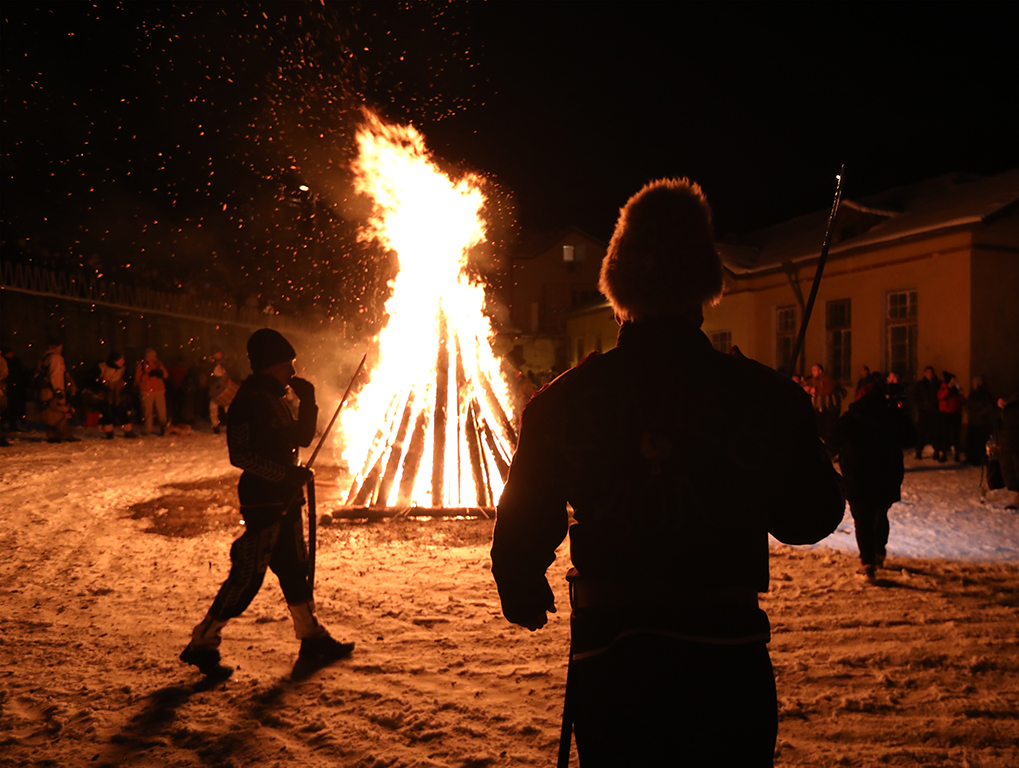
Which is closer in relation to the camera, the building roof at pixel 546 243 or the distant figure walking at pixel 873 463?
the distant figure walking at pixel 873 463

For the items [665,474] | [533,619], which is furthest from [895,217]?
[533,619]

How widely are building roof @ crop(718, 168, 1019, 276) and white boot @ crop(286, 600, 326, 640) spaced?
10.1m

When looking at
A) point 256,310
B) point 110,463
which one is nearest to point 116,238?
point 256,310

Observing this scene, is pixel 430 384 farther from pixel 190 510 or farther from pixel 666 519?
pixel 666 519

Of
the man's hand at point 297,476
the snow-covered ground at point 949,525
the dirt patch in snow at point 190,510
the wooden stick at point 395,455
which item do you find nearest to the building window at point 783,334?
the snow-covered ground at point 949,525

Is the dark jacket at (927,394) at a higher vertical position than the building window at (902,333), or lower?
lower

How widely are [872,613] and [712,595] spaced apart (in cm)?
430

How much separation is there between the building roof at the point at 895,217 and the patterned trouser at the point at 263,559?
10016 mm

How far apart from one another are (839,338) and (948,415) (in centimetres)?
483

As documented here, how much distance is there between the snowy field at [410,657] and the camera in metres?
3.26

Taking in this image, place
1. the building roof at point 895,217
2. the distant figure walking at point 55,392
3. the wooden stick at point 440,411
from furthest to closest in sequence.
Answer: the building roof at point 895,217, the distant figure walking at point 55,392, the wooden stick at point 440,411

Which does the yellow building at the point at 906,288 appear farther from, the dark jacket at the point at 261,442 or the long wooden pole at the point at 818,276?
the long wooden pole at the point at 818,276

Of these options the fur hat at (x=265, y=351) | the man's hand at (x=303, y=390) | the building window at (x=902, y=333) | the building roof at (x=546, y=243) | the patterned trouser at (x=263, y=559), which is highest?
the building roof at (x=546, y=243)

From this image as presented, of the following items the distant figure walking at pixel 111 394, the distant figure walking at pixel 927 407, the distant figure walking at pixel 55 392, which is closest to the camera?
the distant figure walking at pixel 927 407
